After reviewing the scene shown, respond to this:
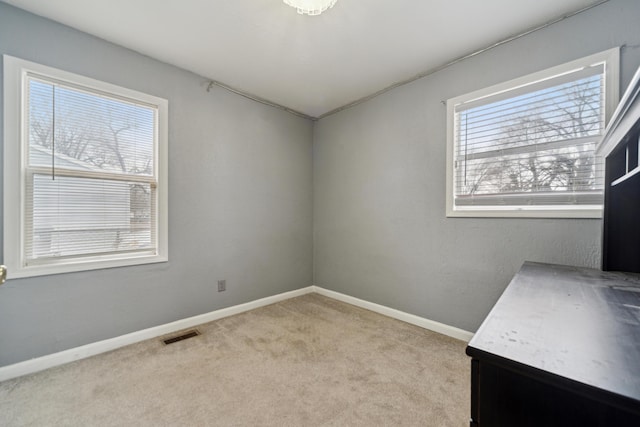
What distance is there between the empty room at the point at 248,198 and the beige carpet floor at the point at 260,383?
16 millimetres

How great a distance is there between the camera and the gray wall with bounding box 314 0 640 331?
1791 millimetres

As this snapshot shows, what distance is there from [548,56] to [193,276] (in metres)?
3.48

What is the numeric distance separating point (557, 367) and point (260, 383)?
5.49 feet

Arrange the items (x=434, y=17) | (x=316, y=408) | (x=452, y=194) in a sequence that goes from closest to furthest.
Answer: (x=316, y=408) < (x=434, y=17) < (x=452, y=194)

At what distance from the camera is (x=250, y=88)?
2871 millimetres

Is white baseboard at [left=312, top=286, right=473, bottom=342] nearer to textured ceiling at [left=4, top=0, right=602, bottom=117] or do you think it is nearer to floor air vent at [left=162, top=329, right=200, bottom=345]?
floor air vent at [left=162, top=329, right=200, bottom=345]

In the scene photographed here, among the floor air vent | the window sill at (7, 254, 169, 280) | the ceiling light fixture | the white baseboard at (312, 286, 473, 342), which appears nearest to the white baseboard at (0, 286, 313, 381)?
the floor air vent

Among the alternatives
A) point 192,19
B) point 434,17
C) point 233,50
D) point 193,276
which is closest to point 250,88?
point 233,50

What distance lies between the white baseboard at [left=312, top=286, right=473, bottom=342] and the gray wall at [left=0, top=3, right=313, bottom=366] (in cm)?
59

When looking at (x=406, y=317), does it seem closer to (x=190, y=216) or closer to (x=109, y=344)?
(x=190, y=216)

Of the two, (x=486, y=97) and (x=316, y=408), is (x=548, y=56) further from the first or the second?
(x=316, y=408)

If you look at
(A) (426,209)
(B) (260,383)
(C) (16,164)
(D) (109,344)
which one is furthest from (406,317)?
(C) (16,164)

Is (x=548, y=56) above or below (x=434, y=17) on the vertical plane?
below

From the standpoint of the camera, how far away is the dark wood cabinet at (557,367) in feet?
1.64
